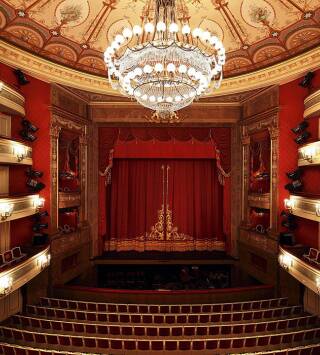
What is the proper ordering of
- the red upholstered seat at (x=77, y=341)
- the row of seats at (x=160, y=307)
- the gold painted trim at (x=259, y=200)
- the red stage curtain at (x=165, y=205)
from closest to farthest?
1. the red upholstered seat at (x=77, y=341)
2. the row of seats at (x=160, y=307)
3. the gold painted trim at (x=259, y=200)
4. the red stage curtain at (x=165, y=205)

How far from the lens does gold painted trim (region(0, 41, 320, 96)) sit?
299 inches

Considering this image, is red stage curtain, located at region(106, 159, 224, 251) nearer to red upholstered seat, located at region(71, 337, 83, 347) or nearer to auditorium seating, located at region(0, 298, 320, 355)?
auditorium seating, located at region(0, 298, 320, 355)

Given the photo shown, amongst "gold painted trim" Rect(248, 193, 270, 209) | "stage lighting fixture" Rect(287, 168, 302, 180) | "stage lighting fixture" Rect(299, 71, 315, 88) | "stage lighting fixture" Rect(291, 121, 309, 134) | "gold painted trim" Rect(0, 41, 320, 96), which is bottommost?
"gold painted trim" Rect(248, 193, 270, 209)

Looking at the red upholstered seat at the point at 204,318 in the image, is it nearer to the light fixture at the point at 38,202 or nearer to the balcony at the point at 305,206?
the balcony at the point at 305,206

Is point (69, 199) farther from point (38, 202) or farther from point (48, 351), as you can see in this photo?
point (48, 351)

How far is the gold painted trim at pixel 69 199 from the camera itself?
364 inches

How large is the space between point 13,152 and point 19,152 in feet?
0.68

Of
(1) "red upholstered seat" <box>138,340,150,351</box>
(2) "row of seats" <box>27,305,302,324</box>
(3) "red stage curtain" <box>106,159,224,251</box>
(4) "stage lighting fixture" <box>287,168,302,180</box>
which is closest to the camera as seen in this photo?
(1) "red upholstered seat" <box>138,340,150,351</box>

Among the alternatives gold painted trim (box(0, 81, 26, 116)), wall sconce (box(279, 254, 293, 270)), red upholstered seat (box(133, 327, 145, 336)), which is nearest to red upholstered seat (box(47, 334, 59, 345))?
red upholstered seat (box(133, 327, 145, 336))

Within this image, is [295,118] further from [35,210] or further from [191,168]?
[35,210]

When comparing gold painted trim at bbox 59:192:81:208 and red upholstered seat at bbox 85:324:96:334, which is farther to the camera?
gold painted trim at bbox 59:192:81:208

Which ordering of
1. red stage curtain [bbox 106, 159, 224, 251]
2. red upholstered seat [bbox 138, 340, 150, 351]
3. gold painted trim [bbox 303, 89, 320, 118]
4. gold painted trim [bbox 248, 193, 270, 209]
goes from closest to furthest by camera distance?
red upholstered seat [bbox 138, 340, 150, 351]
gold painted trim [bbox 303, 89, 320, 118]
gold painted trim [bbox 248, 193, 270, 209]
red stage curtain [bbox 106, 159, 224, 251]

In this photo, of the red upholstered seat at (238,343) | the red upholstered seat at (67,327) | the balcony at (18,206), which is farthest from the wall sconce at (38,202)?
the red upholstered seat at (238,343)

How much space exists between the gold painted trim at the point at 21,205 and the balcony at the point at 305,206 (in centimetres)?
644
